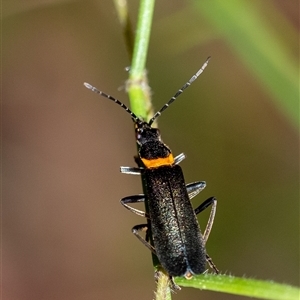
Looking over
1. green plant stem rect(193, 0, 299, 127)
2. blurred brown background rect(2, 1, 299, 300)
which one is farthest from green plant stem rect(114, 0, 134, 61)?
blurred brown background rect(2, 1, 299, 300)

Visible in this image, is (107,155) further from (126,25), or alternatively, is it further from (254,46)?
(126,25)

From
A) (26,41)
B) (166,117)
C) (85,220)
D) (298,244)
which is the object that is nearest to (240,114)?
(166,117)

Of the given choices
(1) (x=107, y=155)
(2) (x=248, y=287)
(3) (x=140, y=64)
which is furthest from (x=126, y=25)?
(1) (x=107, y=155)

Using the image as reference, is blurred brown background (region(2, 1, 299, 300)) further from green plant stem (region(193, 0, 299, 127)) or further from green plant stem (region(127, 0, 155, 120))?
green plant stem (region(127, 0, 155, 120))

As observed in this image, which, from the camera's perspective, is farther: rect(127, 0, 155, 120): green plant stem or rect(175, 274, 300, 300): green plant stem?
rect(127, 0, 155, 120): green plant stem

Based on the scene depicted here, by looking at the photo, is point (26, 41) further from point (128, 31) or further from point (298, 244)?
point (298, 244)
